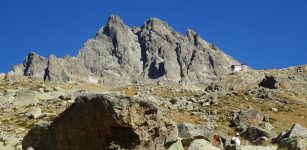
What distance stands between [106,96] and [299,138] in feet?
29.4

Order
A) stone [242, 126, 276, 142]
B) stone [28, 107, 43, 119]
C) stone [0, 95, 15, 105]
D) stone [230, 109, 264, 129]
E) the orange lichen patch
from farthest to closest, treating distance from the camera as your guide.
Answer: stone [0, 95, 15, 105] → the orange lichen patch → stone [230, 109, 264, 129] → stone [28, 107, 43, 119] → stone [242, 126, 276, 142]

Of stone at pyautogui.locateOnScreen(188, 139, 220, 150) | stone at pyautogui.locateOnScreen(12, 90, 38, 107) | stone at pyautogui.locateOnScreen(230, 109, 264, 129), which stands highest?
stone at pyautogui.locateOnScreen(12, 90, 38, 107)

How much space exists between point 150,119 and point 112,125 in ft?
6.43

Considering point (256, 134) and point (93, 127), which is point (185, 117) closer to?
point (256, 134)

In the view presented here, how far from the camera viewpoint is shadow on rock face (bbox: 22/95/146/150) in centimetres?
2755

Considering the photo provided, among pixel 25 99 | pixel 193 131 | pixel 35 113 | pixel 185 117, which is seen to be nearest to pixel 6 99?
pixel 25 99

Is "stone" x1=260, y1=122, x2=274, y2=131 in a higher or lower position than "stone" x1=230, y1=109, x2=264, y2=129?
lower

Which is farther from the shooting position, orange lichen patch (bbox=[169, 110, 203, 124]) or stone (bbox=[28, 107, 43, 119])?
orange lichen patch (bbox=[169, 110, 203, 124])

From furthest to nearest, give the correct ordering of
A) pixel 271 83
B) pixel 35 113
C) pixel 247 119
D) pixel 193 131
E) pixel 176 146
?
pixel 271 83, pixel 247 119, pixel 35 113, pixel 193 131, pixel 176 146

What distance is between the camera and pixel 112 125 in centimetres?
2769

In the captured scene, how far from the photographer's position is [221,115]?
199ft

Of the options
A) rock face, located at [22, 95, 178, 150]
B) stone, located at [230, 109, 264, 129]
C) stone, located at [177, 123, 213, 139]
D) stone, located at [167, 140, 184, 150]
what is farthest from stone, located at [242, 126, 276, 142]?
stone, located at [167, 140, 184, 150]

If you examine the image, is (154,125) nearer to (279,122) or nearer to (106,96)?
(106,96)

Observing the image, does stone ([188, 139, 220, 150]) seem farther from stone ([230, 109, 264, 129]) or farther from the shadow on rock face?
stone ([230, 109, 264, 129])
